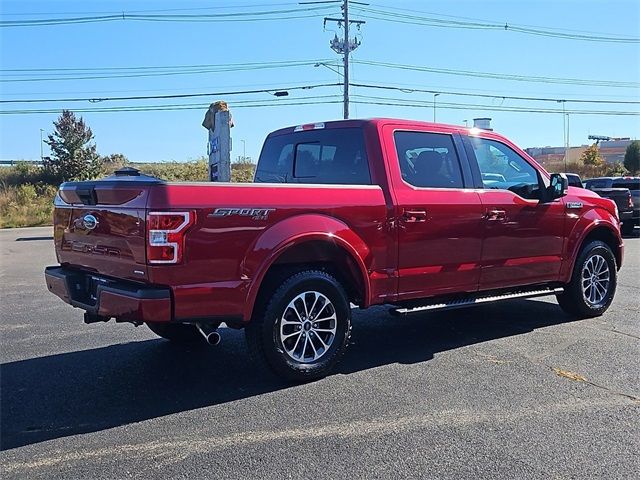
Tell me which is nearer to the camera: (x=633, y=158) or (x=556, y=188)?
(x=556, y=188)

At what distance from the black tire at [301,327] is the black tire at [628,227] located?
632 inches

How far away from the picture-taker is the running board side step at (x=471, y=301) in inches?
214

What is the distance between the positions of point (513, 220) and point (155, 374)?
11.9 feet

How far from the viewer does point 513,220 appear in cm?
612

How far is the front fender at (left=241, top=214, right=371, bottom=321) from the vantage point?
176 inches

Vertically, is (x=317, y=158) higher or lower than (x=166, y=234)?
higher

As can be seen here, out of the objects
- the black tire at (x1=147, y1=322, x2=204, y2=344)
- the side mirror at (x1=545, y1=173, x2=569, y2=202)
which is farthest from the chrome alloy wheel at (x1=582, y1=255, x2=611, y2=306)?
the black tire at (x1=147, y1=322, x2=204, y2=344)

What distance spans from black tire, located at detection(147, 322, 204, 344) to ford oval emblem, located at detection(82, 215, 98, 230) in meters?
1.25

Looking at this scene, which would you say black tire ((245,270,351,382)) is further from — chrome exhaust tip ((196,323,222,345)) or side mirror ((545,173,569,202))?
side mirror ((545,173,569,202))

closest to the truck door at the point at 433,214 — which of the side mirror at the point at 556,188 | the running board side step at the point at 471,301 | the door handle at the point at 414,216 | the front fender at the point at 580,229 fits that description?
the door handle at the point at 414,216

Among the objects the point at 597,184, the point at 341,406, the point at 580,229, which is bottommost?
the point at 341,406

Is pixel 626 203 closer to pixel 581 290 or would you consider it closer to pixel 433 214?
pixel 581 290

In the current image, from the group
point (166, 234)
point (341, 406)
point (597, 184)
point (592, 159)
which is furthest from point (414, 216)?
point (592, 159)

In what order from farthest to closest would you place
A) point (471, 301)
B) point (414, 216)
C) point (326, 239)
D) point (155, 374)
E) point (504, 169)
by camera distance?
point (504, 169) → point (471, 301) → point (414, 216) → point (155, 374) → point (326, 239)
